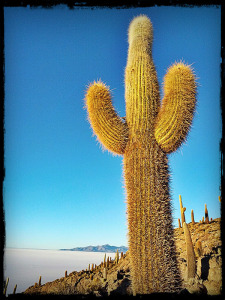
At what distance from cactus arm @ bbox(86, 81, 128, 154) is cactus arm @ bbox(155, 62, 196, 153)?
0.58 metres

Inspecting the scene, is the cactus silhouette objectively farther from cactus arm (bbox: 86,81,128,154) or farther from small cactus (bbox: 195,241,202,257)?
small cactus (bbox: 195,241,202,257)

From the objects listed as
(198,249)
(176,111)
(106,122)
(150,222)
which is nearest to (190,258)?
(198,249)

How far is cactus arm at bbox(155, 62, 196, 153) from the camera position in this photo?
13.9 feet

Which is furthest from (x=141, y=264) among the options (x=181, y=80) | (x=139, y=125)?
(x=181, y=80)

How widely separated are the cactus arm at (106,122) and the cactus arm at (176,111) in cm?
58

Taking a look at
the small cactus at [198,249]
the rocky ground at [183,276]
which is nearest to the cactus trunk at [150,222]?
the rocky ground at [183,276]

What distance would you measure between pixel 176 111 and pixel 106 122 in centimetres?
110

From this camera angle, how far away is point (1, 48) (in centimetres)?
295

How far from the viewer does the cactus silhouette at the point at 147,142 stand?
3.90m

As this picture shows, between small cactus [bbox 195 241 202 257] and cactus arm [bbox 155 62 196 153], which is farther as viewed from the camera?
small cactus [bbox 195 241 202 257]

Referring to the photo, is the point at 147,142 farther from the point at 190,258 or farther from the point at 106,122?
the point at 190,258

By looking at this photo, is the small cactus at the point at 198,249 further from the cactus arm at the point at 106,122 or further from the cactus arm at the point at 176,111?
the cactus arm at the point at 106,122

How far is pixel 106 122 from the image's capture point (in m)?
4.44

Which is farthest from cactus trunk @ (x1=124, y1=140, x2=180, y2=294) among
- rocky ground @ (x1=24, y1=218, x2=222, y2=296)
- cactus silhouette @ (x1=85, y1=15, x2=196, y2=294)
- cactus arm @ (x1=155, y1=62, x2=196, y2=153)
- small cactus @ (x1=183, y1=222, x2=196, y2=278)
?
rocky ground @ (x1=24, y1=218, x2=222, y2=296)
